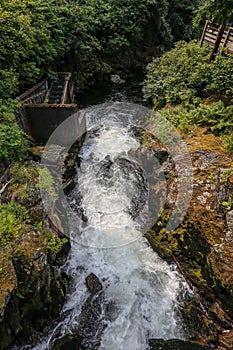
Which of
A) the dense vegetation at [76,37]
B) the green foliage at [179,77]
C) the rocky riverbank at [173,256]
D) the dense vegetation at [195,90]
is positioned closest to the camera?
the rocky riverbank at [173,256]

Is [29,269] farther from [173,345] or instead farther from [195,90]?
[195,90]

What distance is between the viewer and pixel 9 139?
7.23 metres

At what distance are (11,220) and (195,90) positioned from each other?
858 centimetres

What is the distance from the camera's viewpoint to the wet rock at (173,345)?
5098 millimetres

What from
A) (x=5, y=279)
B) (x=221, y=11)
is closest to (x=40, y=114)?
(x=5, y=279)

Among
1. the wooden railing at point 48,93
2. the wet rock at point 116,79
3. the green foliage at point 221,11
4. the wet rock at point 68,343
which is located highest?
the green foliage at point 221,11

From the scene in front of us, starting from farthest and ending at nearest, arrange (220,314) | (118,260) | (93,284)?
(118,260), (93,284), (220,314)

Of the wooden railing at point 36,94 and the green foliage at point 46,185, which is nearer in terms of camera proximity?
the green foliage at point 46,185

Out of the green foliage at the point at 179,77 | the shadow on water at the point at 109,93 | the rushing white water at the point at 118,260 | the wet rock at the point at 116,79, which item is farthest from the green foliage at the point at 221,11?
the wet rock at the point at 116,79

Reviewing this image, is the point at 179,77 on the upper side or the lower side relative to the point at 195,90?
upper

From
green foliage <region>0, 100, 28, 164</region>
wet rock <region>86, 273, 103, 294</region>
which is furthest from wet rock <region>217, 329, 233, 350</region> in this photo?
green foliage <region>0, 100, 28, 164</region>

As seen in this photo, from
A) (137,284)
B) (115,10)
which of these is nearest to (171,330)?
(137,284)

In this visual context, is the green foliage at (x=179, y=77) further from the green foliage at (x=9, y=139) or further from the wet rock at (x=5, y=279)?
the wet rock at (x=5, y=279)

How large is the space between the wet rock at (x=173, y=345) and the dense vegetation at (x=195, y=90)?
4954mm
